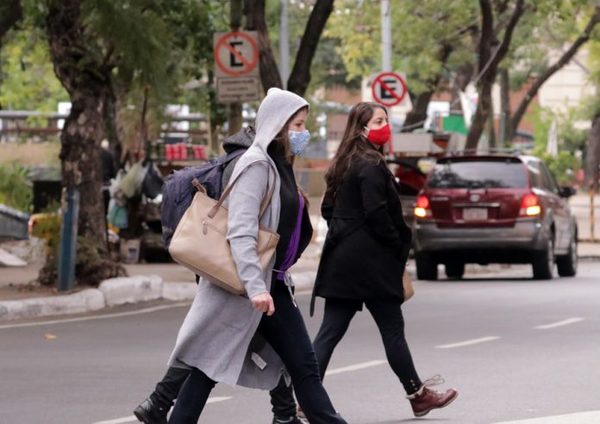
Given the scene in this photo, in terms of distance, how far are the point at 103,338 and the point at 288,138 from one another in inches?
298

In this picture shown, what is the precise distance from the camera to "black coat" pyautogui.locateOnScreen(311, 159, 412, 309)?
10.1 m

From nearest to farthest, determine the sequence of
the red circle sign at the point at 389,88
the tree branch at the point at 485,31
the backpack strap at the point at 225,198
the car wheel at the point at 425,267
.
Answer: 1. the backpack strap at the point at 225,198
2. the car wheel at the point at 425,267
3. the red circle sign at the point at 389,88
4. the tree branch at the point at 485,31

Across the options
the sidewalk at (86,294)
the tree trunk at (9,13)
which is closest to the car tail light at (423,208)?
the sidewalk at (86,294)

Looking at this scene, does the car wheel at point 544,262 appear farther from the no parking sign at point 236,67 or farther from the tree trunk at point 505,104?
the tree trunk at point 505,104

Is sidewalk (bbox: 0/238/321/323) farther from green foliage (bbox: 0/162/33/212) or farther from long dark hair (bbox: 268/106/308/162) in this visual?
long dark hair (bbox: 268/106/308/162)

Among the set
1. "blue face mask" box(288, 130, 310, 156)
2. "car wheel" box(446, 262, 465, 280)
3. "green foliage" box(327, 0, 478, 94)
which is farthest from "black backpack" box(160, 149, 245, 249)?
"green foliage" box(327, 0, 478, 94)

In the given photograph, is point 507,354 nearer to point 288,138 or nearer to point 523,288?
point 288,138

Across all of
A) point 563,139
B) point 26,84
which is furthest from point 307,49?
point 563,139

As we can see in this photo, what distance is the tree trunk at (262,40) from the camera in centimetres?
2545

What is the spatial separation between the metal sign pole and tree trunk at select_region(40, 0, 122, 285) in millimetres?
449

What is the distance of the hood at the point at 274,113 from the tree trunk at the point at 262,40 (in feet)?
57.9

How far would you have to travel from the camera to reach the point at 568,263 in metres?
25.6

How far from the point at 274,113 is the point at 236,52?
1624cm

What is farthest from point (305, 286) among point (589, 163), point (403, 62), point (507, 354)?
point (589, 163)
